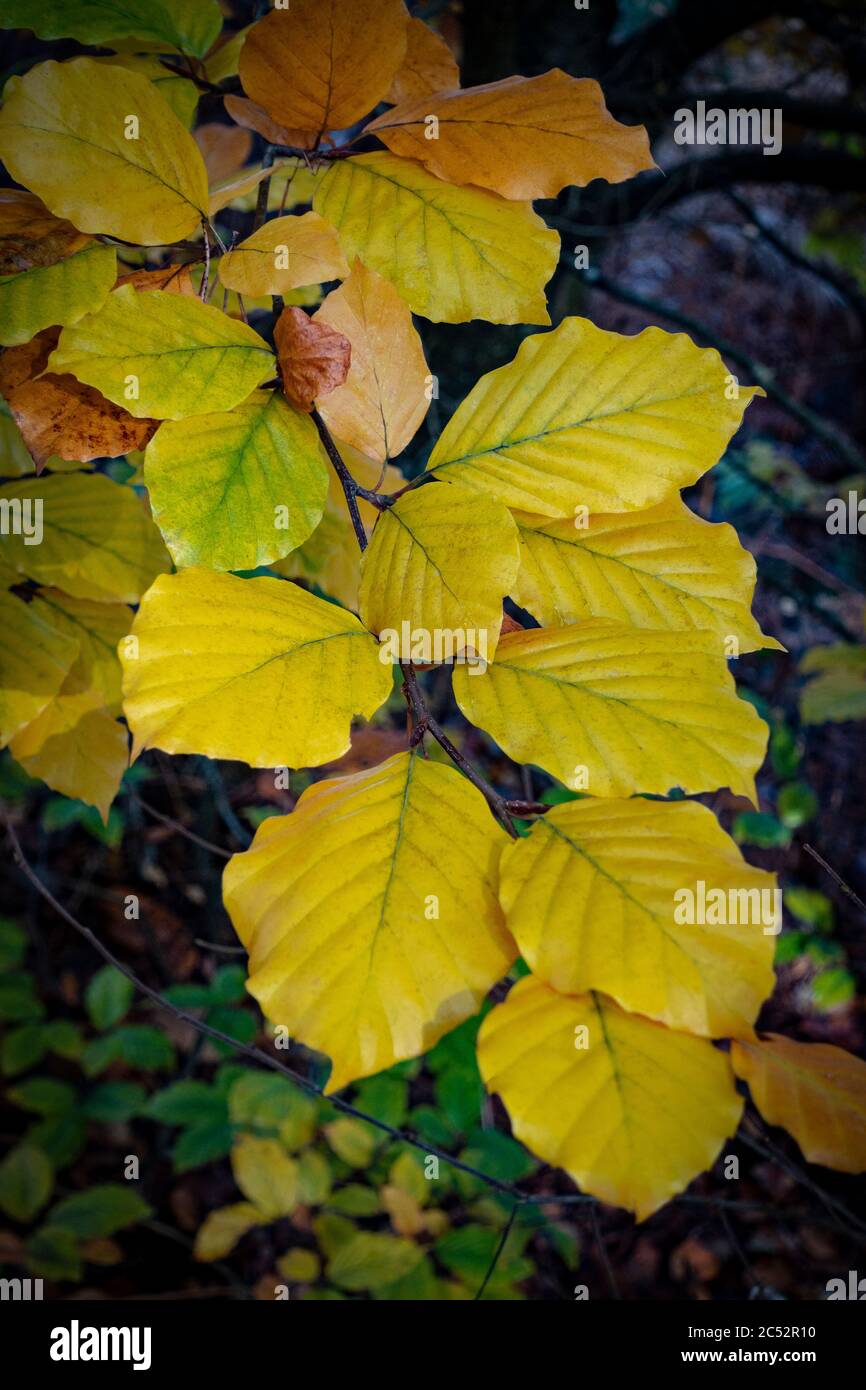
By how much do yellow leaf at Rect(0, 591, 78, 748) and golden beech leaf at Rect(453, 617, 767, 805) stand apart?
253 mm

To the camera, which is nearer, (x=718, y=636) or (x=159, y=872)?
(x=718, y=636)

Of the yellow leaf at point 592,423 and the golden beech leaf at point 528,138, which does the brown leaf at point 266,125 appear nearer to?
the golden beech leaf at point 528,138

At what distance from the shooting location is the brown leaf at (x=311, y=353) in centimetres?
39

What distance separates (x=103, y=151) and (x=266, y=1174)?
1335 millimetres

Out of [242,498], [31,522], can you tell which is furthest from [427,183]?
[31,522]

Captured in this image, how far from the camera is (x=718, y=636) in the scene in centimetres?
40

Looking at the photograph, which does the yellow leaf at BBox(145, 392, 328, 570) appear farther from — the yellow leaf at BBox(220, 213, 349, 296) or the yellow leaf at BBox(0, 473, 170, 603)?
the yellow leaf at BBox(0, 473, 170, 603)

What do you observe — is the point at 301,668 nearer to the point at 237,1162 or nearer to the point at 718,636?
the point at 718,636

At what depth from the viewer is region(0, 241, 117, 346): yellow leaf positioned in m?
0.38

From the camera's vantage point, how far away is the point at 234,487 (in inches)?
14.9

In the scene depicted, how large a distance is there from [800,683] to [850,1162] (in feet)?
7.51

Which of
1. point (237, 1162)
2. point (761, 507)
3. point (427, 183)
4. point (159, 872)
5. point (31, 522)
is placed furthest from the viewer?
point (761, 507)

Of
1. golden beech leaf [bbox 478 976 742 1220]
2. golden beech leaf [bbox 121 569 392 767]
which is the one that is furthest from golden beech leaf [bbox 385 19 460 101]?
golden beech leaf [bbox 478 976 742 1220]

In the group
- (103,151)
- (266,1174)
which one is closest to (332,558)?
(103,151)
